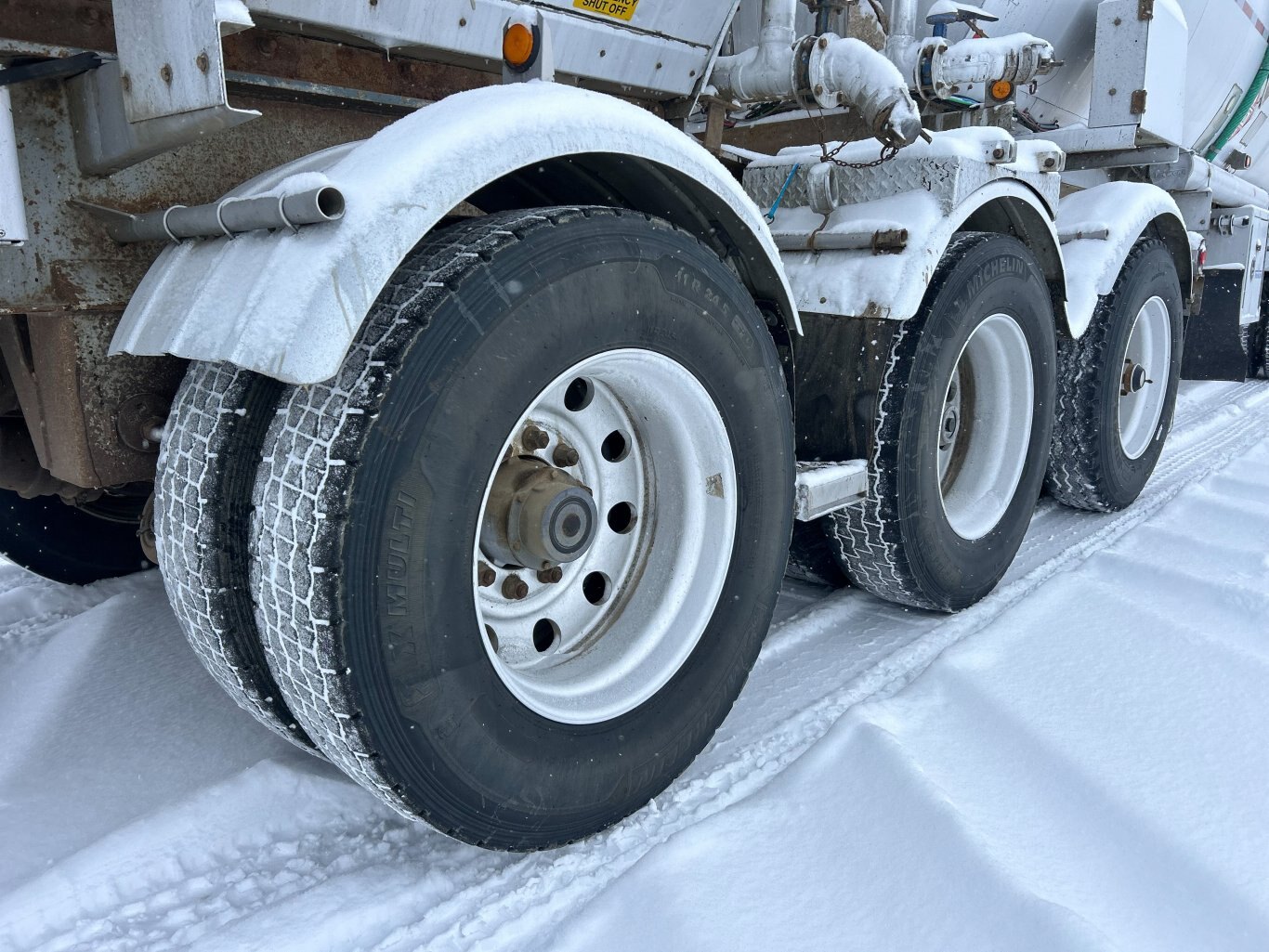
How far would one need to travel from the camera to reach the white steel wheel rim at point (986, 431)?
2.88m

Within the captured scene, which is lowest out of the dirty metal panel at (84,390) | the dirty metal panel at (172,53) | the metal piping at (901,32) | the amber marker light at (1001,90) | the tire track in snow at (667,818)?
→ the tire track in snow at (667,818)

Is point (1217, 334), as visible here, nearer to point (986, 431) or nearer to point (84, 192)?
point (986, 431)

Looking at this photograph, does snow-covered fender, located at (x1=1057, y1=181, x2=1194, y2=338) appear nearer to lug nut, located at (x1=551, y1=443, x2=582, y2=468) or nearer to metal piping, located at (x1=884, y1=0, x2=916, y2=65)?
metal piping, located at (x1=884, y1=0, x2=916, y2=65)

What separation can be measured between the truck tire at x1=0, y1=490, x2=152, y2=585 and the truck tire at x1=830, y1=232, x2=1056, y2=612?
81.4 inches

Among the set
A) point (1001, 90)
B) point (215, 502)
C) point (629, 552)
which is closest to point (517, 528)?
point (629, 552)

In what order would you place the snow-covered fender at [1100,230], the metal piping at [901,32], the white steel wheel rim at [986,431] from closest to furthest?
the white steel wheel rim at [986,431] < the metal piping at [901,32] < the snow-covered fender at [1100,230]

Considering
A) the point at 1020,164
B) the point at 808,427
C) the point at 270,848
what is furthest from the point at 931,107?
the point at 270,848

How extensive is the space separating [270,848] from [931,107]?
3160 millimetres

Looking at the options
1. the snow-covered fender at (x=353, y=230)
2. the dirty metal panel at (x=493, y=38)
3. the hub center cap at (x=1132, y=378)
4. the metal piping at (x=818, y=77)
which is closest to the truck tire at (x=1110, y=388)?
the hub center cap at (x=1132, y=378)

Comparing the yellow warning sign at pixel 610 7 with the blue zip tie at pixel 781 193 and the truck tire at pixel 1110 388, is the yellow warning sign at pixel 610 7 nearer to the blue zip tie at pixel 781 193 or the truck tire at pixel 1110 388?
the blue zip tie at pixel 781 193

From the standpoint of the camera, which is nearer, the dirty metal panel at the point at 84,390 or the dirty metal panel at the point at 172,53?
the dirty metal panel at the point at 172,53

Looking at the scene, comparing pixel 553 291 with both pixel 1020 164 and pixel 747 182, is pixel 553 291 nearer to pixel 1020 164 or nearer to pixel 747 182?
pixel 747 182

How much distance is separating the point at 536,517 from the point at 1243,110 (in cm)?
573

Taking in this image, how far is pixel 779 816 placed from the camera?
1784 mm
